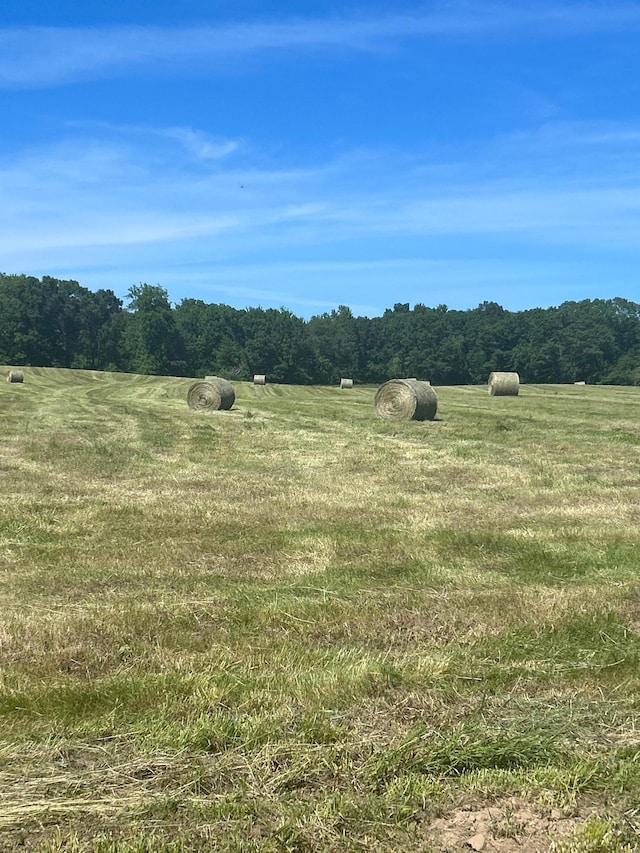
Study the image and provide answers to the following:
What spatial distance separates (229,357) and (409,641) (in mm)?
91233

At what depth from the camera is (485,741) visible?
11.7 feet

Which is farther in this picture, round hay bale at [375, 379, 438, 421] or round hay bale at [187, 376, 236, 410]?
round hay bale at [187, 376, 236, 410]

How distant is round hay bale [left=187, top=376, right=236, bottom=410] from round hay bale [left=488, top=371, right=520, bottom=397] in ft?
57.6

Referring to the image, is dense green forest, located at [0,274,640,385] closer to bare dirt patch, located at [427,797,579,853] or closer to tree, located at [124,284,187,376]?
tree, located at [124,284,187,376]

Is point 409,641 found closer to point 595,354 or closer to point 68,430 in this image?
point 68,430

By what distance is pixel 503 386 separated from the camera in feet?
131

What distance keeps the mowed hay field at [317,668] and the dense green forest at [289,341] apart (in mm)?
81426

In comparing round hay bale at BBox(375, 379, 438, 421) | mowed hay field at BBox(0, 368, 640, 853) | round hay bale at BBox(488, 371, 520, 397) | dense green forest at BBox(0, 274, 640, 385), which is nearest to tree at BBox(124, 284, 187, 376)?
dense green forest at BBox(0, 274, 640, 385)

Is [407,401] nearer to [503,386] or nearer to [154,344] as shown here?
[503,386]

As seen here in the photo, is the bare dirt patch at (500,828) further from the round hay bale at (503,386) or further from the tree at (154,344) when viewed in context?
the tree at (154,344)

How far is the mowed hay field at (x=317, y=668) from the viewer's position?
306 centimetres

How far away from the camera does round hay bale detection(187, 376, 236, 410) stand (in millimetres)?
27078

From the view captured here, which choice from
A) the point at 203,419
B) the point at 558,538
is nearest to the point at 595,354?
the point at 203,419

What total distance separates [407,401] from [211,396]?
7986 mm
